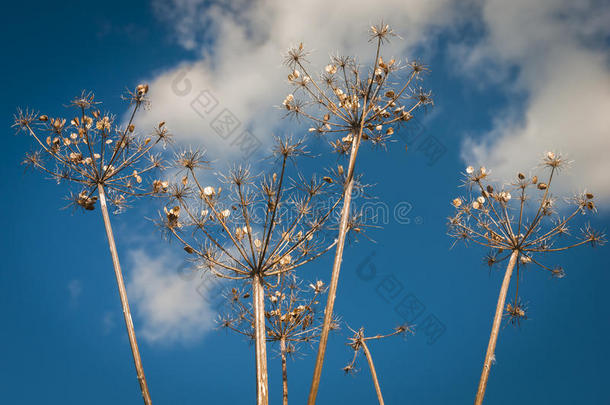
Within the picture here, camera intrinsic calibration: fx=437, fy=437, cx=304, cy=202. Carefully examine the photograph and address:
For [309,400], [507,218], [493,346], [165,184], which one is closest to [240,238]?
[165,184]

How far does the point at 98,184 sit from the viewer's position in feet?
30.5

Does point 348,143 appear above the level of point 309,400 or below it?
above

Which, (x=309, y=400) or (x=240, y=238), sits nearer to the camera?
(x=309, y=400)

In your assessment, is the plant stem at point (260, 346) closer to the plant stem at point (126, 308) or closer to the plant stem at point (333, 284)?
the plant stem at point (333, 284)

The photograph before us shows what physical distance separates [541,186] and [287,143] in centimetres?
611

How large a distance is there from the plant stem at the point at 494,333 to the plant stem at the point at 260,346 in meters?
3.85

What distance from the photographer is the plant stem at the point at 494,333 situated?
311 inches

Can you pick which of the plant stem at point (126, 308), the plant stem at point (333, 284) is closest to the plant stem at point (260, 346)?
the plant stem at point (333, 284)

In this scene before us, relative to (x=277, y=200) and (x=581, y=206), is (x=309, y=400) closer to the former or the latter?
(x=277, y=200)

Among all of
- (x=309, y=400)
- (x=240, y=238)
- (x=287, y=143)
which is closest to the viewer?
(x=309, y=400)

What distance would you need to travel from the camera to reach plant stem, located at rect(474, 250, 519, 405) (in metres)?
7.90

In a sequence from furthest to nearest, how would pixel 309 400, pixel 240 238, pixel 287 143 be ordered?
pixel 240 238 < pixel 287 143 < pixel 309 400

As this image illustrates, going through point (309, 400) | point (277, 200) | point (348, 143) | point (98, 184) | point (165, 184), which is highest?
point (98, 184)

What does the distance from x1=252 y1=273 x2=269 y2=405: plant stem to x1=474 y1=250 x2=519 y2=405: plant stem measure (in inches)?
152
